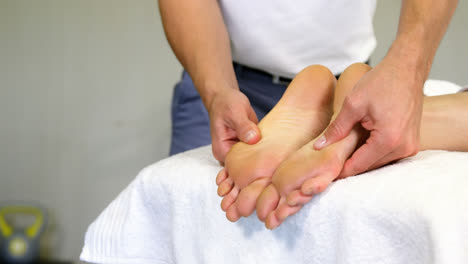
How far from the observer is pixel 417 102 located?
51 cm

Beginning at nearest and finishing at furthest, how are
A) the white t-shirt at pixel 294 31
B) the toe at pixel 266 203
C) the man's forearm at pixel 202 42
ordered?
the toe at pixel 266 203 → the man's forearm at pixel 202 42 → the white t-shirt at pixel 294 31

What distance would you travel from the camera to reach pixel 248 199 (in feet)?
1.69

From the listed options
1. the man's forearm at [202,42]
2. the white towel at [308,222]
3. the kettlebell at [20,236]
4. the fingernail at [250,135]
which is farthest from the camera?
the kettlebell at [20,236]

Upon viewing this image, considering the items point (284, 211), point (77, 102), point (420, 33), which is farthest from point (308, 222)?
point (77, 102)

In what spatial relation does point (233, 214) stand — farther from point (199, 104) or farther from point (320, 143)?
point (199, 104)

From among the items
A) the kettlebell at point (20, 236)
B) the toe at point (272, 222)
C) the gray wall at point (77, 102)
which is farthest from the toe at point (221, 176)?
the kettlebell at point (20, 236)

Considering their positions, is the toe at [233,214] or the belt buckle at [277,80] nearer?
the toe at [233,214]

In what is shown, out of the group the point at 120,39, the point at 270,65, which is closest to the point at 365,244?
the point at 270,65

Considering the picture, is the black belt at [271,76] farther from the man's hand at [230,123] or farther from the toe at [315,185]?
the toe at [315,185]

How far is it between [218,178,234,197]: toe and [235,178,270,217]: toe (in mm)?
24

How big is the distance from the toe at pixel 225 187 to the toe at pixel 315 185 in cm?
11

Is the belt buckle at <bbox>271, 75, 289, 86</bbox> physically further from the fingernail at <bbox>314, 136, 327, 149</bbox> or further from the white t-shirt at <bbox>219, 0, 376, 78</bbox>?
the fingernail at <bbox>314, 136, 327, 149</bbox>

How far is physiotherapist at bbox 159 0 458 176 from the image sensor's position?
0.49m

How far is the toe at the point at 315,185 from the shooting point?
1.53 feet
